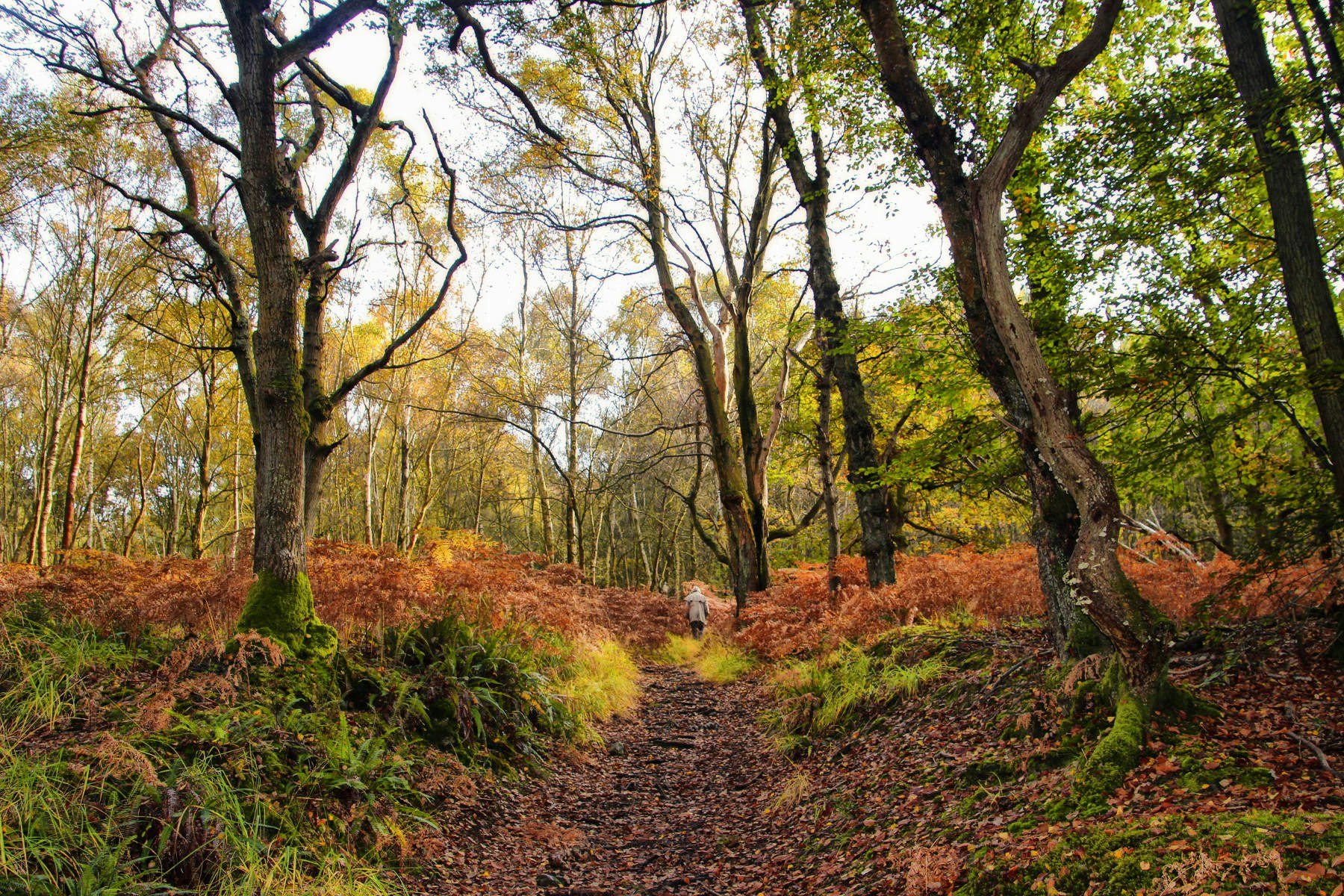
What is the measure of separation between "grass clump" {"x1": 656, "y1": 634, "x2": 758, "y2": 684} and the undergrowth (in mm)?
5140

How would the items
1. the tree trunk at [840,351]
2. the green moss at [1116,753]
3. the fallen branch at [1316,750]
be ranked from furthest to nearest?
the tree trunk at [840,351] → the green moss at [1116,753] → the fallen branch at [1316,750]

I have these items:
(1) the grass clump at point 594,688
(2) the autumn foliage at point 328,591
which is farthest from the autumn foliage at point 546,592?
(1) the grass clump at point 594,688

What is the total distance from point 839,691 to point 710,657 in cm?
674

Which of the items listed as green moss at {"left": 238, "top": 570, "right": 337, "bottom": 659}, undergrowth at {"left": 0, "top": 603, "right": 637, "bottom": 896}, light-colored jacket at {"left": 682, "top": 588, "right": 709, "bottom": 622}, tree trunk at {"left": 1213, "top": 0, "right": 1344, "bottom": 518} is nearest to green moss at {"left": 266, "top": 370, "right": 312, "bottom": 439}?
green moss at {"left": 238, "top": 570, "right": 337, "bottom": 659}

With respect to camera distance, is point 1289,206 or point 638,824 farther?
point 638,824

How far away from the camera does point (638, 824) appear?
5359 millimetres

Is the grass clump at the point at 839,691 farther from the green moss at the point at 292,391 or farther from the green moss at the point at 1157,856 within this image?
the green moss at the point at 292,391

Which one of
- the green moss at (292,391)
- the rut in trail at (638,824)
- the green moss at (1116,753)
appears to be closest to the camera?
the green moss at (1116,753)

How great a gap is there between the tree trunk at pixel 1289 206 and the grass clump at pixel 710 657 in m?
8.21

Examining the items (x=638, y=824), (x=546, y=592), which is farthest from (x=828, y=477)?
(x=638, y=824)

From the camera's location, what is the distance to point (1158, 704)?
3754 millimetres

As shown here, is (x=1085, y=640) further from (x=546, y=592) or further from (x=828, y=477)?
(x=828, y=477)

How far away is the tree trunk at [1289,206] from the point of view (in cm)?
471

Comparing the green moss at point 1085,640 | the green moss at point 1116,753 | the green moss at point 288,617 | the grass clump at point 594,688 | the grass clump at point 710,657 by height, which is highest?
the green moss at point 288,617
